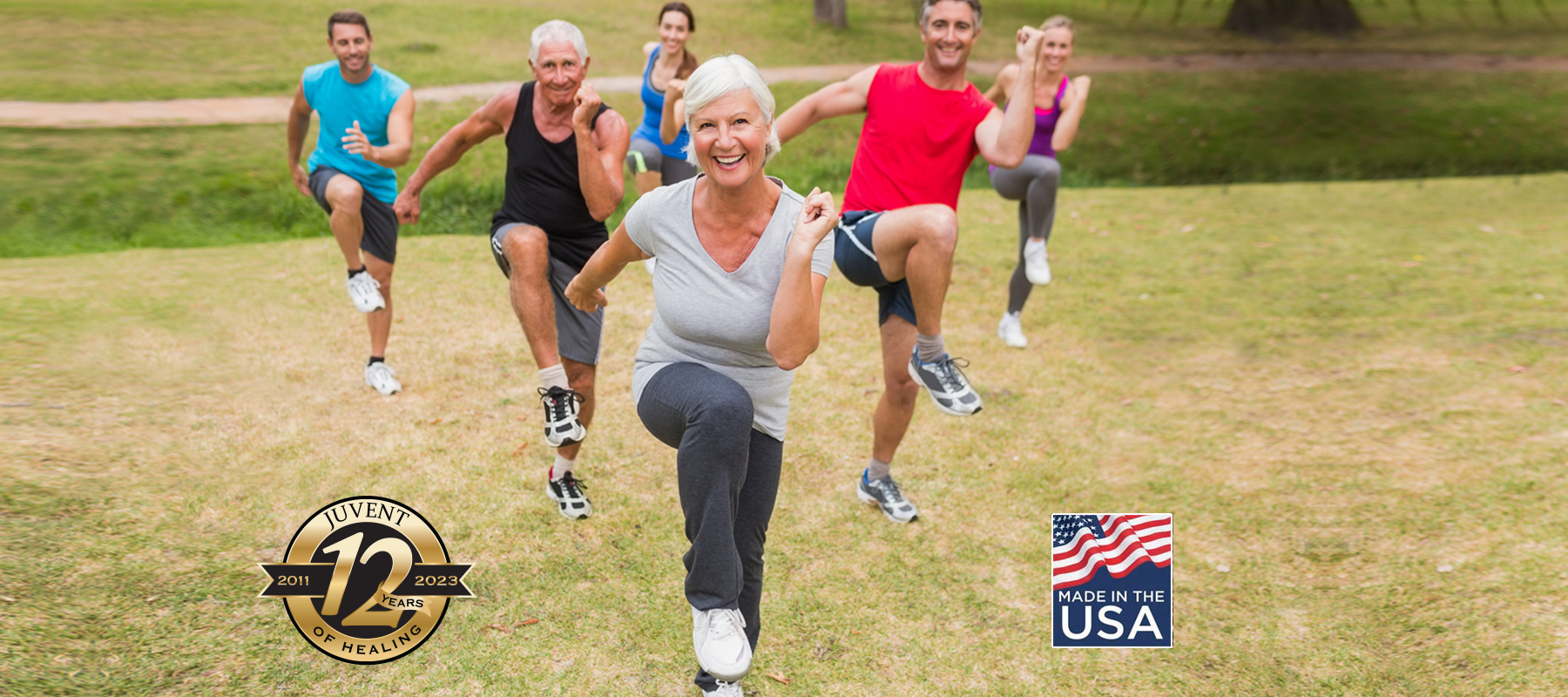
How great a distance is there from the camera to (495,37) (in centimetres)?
1700

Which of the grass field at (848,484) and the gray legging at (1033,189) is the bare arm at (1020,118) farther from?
the gray legging at (1033,189)

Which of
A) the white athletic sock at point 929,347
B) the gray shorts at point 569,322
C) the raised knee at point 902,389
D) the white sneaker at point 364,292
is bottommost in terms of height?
the raised knee at point 902,389

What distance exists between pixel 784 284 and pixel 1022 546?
252 centimetres

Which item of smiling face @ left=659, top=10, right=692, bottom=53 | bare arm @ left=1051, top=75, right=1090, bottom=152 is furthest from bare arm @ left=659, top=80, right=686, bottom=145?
bare arm @ left=1051, top=75, right=1090, bottom=152

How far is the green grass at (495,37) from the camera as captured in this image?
14547 millimetres

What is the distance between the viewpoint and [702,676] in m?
3.62

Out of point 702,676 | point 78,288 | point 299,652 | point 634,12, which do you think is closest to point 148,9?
point 634,12

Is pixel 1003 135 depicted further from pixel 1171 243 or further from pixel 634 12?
pixel 634 12

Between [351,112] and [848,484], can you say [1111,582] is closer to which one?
[848,484]

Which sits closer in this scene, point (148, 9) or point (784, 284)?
point (784, 284)

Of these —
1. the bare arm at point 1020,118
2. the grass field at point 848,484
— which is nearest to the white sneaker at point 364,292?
the grass field at point 848,484

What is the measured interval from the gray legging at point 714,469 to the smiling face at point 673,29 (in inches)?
207

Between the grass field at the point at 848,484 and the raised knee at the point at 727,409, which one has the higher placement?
the raised knee at the point at 727,409

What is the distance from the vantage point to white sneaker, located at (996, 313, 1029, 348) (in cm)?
768
